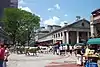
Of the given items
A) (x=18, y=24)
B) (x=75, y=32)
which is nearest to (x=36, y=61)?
(x=18, y=24)

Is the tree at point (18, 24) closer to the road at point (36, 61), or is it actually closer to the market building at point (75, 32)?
the market building at point (75, 32)

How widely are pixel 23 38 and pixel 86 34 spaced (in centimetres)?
2498

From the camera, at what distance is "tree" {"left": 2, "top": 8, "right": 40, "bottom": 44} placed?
83438 mm

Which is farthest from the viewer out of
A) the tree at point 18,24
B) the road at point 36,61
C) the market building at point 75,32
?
the market building at point 75,32

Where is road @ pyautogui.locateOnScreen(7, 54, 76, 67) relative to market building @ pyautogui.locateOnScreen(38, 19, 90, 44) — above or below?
below

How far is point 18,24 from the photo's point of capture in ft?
276

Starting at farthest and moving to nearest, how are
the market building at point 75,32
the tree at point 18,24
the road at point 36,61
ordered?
the market building at point 75,32 < the tree at point 18,24 < the road at point 36,61

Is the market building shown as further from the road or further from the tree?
the road

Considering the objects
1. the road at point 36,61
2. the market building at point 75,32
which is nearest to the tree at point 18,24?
the market building at point 75,32

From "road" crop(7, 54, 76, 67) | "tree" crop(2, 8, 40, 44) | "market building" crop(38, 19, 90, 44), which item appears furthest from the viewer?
"market building" crop(38, 19, 90, 44)

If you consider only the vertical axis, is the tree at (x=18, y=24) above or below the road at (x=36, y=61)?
above

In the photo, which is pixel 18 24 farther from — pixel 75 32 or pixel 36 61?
pixel 36 61

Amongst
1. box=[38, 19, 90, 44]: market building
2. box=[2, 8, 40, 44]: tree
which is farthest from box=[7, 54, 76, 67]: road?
box=[38, 19, 90, 44]: market building

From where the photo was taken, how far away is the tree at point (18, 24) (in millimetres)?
83438
